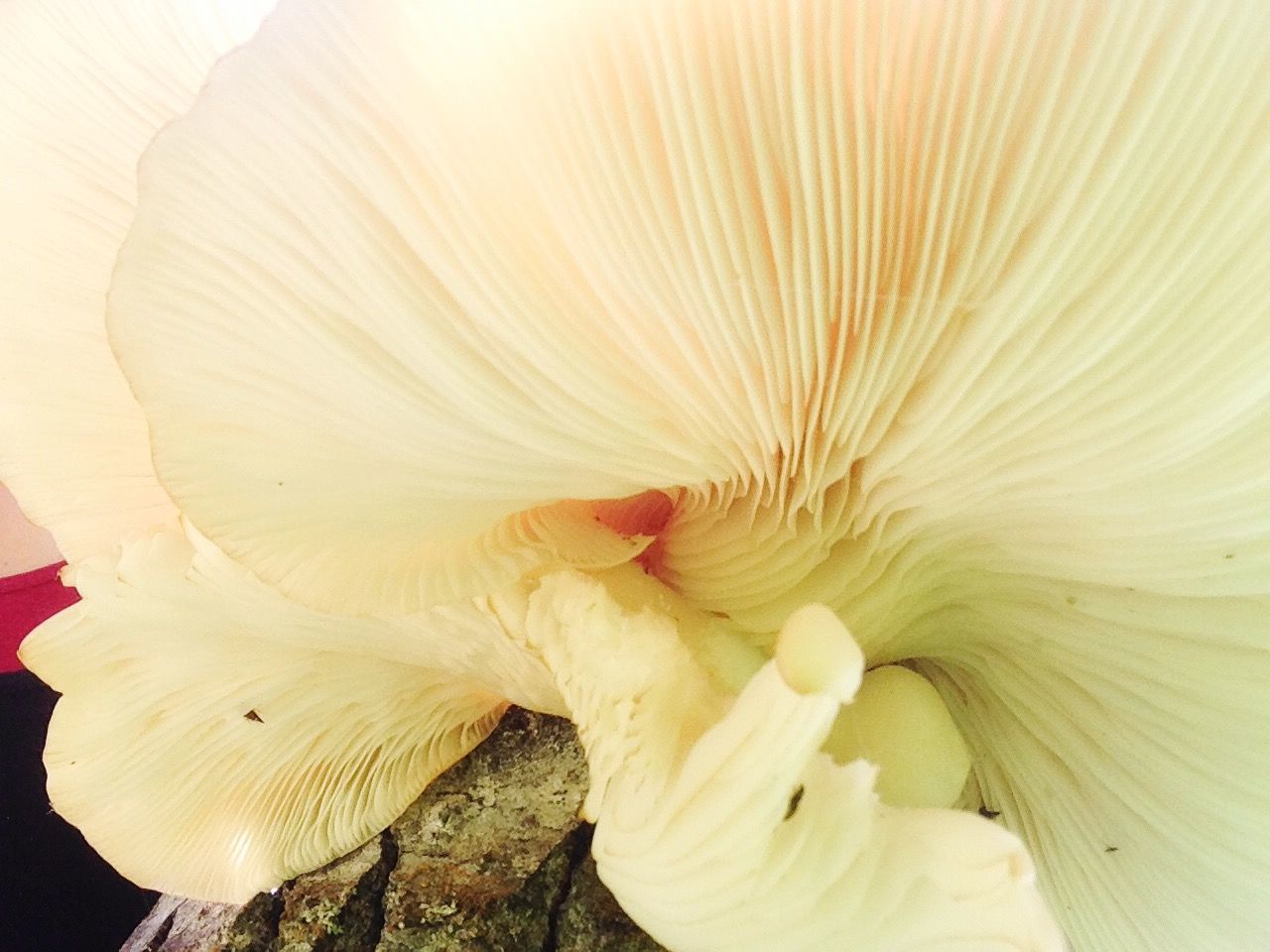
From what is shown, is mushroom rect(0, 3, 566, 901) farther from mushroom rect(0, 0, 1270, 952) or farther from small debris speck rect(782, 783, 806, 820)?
small debris speck rect(782, 783, 806, 820)

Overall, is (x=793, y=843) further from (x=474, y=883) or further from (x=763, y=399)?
(x=474, y=883)

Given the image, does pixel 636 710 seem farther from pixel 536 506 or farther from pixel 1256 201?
pixel 1256 201

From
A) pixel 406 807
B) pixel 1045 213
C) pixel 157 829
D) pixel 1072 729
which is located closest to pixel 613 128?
pixel 1045 213

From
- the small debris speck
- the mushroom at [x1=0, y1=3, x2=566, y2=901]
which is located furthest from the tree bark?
→ the small debris speck

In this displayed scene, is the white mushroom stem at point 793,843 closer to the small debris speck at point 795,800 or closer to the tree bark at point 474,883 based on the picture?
the small debris speck at point 795,800

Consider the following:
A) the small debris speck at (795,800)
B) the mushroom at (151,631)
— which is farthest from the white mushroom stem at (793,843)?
the mushroom at (151,631)

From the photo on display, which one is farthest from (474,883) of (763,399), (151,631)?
(763,399)
